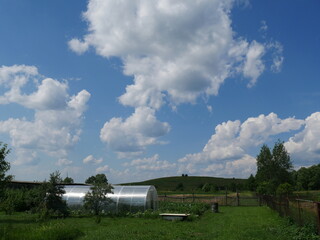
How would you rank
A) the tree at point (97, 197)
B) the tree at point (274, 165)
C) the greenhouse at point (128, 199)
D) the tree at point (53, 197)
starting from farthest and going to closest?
the tree at point (274, 165) < the greenhouse at point (128, 199) < the tree at point (97, 197) < the tree at point (53, 197)

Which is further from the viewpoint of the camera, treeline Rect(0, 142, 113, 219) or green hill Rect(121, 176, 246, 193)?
green hill Rect(121, 176, 246, 193)

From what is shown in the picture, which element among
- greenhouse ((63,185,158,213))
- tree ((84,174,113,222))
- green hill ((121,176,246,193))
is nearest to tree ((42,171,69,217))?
tree ((84,174,113,222))

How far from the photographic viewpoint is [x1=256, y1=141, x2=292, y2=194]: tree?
72875 mm

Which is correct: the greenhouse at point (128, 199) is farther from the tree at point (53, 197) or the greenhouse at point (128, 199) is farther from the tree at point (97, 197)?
the tree at point (53, 197)

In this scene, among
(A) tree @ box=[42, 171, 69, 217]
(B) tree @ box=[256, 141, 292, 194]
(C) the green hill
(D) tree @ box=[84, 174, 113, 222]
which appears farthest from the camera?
(C) the green hill

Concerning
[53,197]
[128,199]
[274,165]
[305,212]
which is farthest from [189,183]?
[305,212]

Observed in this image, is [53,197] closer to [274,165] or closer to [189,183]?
[274,165]

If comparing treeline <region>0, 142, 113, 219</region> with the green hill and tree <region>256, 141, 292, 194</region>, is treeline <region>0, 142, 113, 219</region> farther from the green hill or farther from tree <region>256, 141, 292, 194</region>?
the green hill

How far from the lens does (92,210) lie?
Answer: 28.8 metres

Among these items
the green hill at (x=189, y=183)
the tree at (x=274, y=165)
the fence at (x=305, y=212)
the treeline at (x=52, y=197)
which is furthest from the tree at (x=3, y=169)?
the green hill at (x=189, y=183)

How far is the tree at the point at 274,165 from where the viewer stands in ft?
239

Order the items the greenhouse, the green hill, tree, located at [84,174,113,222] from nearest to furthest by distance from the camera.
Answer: tree, located at [84,174,113,222], the greenhouse, the green hill

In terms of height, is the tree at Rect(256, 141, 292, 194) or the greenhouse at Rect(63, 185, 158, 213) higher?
the tree at Rect(256, 141, 292, 194)

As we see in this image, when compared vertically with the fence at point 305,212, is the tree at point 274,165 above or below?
above
